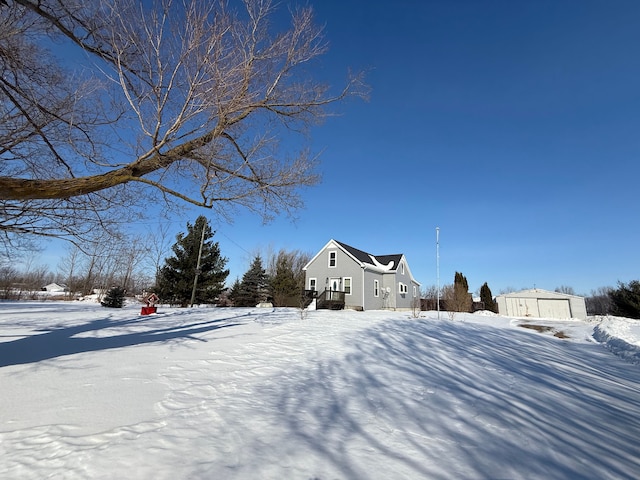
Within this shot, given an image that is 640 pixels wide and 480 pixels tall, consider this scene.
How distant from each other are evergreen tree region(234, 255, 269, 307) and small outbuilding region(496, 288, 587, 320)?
23409 millimetres

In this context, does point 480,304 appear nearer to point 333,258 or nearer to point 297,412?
point 333,258

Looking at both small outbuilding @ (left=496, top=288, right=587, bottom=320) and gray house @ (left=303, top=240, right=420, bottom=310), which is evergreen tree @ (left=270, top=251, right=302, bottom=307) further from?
small outbuilding @ (left=496, top=288, right=587, bottom=320)

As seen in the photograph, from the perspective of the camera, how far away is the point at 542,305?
99.0ft

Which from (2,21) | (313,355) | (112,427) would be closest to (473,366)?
(313,355)

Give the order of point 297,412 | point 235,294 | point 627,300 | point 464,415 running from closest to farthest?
point 297,412, point 464,415, point 627,300, point 235,294

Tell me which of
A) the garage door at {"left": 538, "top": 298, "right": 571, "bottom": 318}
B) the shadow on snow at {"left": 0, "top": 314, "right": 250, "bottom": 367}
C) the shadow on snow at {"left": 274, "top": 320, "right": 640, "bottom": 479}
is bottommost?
the shadow on snow at {"left": 274, "top": 320, "right": 640, "bottom": 479}

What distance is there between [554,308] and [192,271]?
32010mm

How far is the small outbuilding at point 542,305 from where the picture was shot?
29.0m

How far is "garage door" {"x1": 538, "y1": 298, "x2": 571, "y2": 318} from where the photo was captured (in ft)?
95.6

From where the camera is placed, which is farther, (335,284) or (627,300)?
(627,300)

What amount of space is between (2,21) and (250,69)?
4.50 meters

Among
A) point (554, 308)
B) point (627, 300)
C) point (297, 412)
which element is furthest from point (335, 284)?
point (627, 300)

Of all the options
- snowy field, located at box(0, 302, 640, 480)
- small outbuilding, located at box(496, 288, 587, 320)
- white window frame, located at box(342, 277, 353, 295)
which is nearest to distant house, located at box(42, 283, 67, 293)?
white window frame, located at box(342, 277, 353, 295)

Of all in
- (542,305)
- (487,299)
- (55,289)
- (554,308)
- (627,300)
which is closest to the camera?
(627,300)
